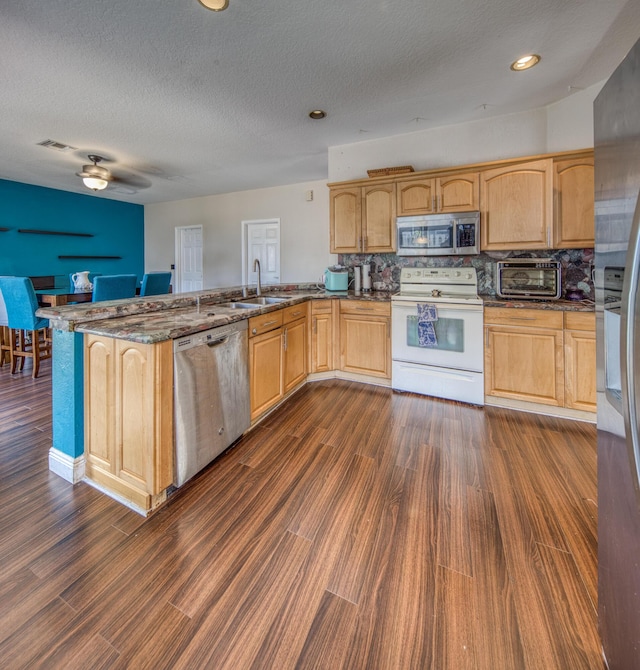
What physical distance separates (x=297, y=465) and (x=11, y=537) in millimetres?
1335

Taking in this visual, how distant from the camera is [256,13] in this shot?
A: 5.94 ft

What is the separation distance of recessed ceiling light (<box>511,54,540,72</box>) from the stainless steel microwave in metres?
1.02

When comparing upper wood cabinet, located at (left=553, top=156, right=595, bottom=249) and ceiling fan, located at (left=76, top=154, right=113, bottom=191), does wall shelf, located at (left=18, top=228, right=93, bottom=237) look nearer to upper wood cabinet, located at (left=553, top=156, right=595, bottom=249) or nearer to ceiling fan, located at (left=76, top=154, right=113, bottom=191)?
ceiling fan, located at (left=76, top=154, right=113, bottom=191)

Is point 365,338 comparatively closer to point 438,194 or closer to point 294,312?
point 294,312

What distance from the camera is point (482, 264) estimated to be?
10.9 feet

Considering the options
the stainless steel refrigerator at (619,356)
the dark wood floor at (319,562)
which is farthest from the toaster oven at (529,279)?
the stainless steel refrigerator at (619,356)

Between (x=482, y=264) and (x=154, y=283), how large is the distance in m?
4.00

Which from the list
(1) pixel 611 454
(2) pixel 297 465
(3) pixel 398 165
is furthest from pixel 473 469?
(3) pixel 398 165

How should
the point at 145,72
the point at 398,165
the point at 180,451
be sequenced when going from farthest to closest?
1. the point at 398,165
2. the point at 145,72
3. the point at 180,451

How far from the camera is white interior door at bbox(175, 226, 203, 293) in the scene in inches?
261

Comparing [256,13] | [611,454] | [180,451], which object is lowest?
[180,451]

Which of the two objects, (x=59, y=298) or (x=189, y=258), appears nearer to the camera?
(x=59, y=298)

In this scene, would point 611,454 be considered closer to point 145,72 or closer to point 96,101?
point 145,72

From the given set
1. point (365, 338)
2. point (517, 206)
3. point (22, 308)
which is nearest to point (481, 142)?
point (517, 206)
